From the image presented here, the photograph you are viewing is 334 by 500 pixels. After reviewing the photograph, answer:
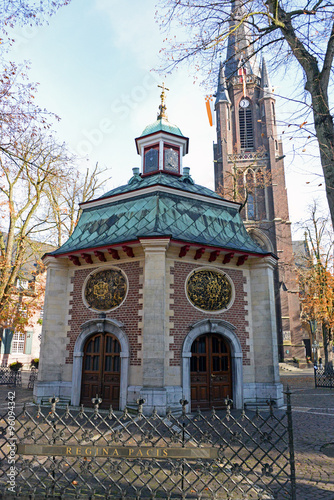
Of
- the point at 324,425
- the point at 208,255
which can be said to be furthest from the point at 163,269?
the point at 324,425

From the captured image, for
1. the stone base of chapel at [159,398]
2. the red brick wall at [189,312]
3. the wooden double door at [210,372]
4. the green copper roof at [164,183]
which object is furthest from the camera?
the green copper roof at [164,183]

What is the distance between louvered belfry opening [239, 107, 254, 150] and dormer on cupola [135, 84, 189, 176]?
27.2 m

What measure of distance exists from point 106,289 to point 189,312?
3234 mm

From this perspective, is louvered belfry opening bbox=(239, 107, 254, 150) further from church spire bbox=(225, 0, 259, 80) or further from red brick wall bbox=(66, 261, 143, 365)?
church spire bbox=(225, 0, 259, 80)

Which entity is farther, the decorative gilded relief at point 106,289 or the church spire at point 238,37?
the decorative gilded relief at point 106,289

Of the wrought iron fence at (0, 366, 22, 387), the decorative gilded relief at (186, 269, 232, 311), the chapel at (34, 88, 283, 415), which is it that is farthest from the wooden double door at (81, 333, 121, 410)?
the wrought iron fence at (0, 366, 22, 387)

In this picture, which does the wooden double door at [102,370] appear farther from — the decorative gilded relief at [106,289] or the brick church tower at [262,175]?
the brick church tower at [262,175]

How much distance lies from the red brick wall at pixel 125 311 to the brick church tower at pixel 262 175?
66.8ft

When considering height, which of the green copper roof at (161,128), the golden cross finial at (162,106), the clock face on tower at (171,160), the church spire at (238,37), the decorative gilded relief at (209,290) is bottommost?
the decorative gilded relief at (209,290)

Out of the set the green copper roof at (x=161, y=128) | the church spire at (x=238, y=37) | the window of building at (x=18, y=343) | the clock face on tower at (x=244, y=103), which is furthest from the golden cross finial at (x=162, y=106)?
the clock face on tower at (x=244, y=103)

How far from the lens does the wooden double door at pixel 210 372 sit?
39.7ft

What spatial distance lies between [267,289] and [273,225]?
26.0 metres

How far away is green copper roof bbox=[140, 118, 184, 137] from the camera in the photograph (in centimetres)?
1838

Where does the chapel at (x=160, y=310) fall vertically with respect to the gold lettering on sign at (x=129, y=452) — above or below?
above
